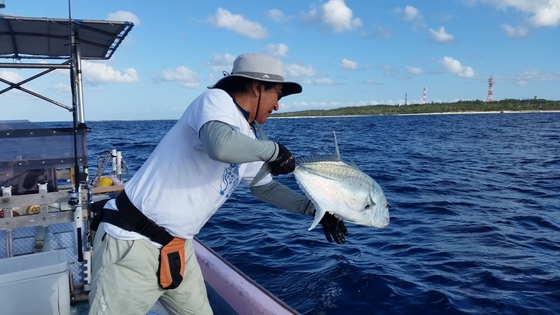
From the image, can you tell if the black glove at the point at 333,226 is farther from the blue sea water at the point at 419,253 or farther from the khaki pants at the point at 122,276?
the blue sea water at the point at 419,253

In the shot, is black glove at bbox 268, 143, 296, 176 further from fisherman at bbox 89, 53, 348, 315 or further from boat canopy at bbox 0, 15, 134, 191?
boat canopy at bbox 0, 15, 134, 191

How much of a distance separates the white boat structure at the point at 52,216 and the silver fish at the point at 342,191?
1119mm

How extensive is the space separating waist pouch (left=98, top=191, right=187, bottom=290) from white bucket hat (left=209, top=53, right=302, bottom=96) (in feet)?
3.02

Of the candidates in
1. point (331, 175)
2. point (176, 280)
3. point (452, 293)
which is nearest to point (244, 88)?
point (331, 175)

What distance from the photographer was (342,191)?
2816 mm

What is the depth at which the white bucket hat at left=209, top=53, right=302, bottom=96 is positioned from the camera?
2.35 m

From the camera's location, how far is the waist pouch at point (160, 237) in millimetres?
2453

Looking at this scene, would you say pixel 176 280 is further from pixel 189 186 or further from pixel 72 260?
→ pixel 72 260

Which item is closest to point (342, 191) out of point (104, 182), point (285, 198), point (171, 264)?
point (285, 198)

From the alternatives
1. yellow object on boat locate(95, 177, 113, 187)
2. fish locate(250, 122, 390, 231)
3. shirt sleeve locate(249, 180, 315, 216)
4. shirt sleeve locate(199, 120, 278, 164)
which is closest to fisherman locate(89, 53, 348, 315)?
shirt sleeve locate(199, 120, 278, 164)

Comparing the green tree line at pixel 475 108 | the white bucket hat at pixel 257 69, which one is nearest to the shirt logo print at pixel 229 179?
the white bucket hat at pixel 257 69

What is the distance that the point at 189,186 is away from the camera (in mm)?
2443

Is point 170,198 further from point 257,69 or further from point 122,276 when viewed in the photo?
point 257,69

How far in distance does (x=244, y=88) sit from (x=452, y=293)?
4564 mm
